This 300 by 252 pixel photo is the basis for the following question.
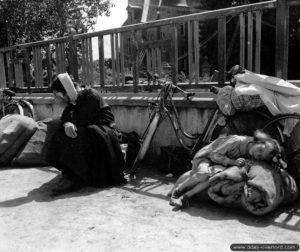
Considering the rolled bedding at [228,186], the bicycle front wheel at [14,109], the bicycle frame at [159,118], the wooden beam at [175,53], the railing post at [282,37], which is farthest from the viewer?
the bicycle front wheel at [14,109]

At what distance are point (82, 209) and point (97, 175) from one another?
0.85m

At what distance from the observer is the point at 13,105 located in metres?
7.83

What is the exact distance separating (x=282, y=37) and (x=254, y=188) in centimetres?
180

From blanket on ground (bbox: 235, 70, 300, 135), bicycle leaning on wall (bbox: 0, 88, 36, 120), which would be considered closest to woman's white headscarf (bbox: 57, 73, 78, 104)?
blanket on ground (bbox: 235, 70, 300, 135)

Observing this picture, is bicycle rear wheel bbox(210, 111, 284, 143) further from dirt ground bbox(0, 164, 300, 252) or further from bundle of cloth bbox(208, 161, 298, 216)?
dirt ground bbox(0, 164, 300, 252)

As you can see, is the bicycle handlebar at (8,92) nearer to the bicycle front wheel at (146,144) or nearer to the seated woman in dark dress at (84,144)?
the seated woman in dark dress at (84,144)

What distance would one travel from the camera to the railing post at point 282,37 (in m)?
4.20

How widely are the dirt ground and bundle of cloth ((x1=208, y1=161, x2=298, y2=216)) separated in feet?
0.41

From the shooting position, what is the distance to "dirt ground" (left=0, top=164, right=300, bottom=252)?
3.06 metres

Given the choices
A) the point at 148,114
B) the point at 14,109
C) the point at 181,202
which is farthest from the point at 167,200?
the point at 14,109

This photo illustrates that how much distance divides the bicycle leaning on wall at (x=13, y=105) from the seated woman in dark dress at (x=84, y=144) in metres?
3.00

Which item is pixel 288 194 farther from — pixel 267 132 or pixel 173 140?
pixel 173 140

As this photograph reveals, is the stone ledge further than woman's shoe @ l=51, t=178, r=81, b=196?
Yes

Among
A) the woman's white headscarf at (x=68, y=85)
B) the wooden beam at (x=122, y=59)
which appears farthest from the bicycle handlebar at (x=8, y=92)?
the woman's white headscarf at (x=68, y=85)
